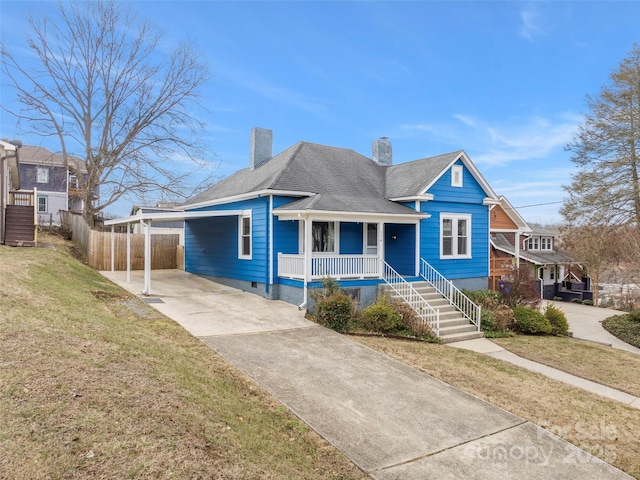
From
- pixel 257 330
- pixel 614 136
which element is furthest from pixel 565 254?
pixel 257 330

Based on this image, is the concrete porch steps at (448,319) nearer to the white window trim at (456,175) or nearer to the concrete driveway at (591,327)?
the white window trim at (456,175)

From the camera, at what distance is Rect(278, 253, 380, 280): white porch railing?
12.4 metres

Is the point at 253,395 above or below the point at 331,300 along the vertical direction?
below

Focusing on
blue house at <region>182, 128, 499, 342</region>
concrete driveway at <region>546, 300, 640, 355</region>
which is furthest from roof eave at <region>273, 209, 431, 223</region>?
concrete driveway at <region>546, 300, 640, 355</region>

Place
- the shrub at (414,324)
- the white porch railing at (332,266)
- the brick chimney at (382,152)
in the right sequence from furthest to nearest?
the brick chimney at (382,152) < the white porch railing at (332,266) < the shrub at (414,324)

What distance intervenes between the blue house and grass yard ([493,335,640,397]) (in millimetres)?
1972

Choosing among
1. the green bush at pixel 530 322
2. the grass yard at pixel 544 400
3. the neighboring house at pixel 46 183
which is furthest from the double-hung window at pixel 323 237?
the neighboring house at pixel 46 183

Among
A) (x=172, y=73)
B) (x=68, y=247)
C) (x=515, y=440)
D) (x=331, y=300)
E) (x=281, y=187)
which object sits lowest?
(x=515, y=440)

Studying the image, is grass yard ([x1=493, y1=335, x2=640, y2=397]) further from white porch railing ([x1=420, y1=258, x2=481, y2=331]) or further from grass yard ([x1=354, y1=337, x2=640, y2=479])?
grass yard ([x1=354, y1=337, x2=640, y2=479])

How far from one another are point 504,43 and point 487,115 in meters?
8.53

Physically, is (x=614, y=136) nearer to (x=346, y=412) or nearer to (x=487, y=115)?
(x=487, y=115)

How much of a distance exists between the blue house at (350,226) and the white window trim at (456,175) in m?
0.04

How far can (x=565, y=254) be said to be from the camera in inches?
1403

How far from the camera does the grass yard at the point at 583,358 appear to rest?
858cm
